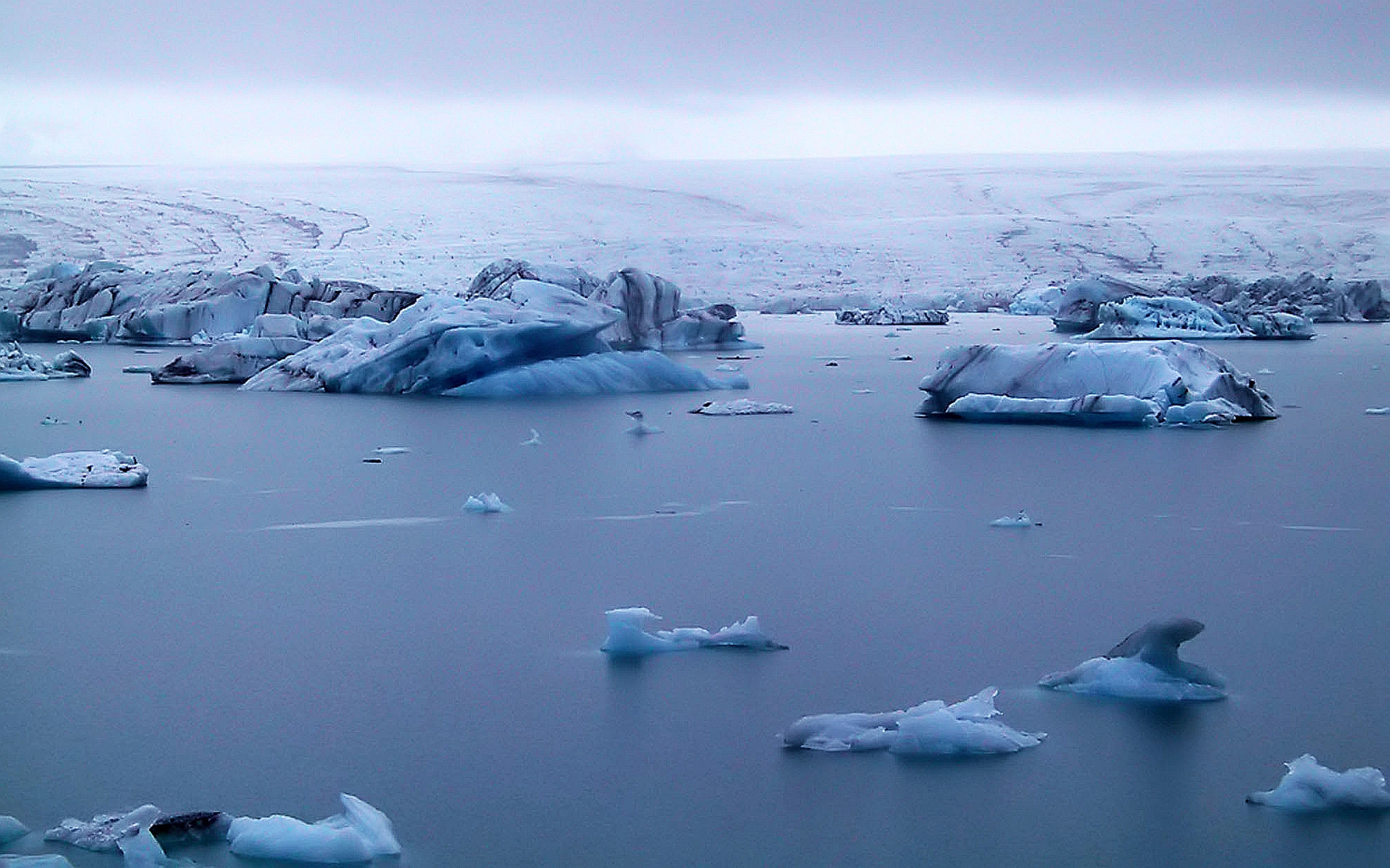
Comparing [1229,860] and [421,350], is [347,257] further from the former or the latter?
[1229,860]

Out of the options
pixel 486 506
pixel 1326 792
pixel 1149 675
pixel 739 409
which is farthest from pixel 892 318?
pixel 1326 792

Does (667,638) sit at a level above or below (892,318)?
above

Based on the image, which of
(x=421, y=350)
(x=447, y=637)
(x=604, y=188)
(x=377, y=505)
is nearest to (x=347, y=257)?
(x=604, y=188)

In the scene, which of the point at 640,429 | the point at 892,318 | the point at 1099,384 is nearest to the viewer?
the point at 640,429

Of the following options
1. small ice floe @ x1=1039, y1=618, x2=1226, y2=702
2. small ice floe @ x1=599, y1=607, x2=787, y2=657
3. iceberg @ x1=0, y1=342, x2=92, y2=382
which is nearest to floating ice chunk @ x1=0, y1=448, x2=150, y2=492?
small ice floe @ x1=599, y1=607, x2=787, y2=657

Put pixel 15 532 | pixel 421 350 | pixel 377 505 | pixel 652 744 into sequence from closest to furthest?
pixel 652 744
pixel 15 532
pixel 377 505
pixel 421 350

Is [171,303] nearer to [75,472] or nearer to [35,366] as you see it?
[35,366]
